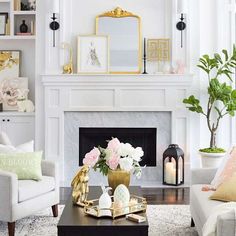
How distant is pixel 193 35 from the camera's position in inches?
251

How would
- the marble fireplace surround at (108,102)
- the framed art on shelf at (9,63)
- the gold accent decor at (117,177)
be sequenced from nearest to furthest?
the gold accent decor at (117,177) < the marble fireplace surround at (108,102) < the framed art on shelf at (9,63)

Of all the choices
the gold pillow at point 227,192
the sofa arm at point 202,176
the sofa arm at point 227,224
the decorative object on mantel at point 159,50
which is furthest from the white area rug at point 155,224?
the decorative object on mantel at point 159,50

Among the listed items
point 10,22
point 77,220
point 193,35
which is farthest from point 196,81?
point 77,220

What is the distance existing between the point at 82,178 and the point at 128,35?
127 inches

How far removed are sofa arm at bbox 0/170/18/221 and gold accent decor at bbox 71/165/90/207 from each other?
64 centimetres

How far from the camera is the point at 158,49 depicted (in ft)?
20.9

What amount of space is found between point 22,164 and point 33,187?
234 mm

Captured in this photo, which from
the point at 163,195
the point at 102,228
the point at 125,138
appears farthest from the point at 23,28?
the point at 102,228

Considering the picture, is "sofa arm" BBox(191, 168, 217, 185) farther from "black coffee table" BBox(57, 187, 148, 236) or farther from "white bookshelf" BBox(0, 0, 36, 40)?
"white bookshelf" BBox(0, 0, 36, 40)

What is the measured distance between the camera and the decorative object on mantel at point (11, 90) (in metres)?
6.57

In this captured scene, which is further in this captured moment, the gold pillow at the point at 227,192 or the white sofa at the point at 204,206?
the gold pillow at the point at 227,192

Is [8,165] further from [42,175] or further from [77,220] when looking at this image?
[77,220]

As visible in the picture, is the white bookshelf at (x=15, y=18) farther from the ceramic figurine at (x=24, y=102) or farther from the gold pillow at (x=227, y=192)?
the gold pillow at (x=227, y=192)

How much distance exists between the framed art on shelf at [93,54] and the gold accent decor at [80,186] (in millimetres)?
2897
